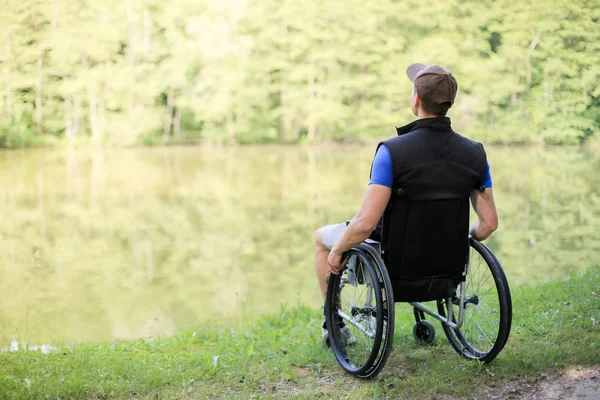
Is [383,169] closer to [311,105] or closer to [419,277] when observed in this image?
[419,277]

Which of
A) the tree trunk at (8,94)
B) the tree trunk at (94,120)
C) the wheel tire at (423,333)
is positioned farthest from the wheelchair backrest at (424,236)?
the tree trunk at (94,120)

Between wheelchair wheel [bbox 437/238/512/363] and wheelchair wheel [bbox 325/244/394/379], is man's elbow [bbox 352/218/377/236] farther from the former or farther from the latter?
wheelchair wheel [bbox 437/238/512/363]

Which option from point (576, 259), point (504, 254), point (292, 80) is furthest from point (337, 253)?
point (292, 80)

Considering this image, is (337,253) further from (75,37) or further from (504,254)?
(75,37)

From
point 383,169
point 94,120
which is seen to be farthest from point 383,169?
point 94,120

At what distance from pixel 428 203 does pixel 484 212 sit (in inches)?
9.3

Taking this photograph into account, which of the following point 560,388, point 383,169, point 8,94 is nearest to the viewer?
point 383,169

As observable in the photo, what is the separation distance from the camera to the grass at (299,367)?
195 cm

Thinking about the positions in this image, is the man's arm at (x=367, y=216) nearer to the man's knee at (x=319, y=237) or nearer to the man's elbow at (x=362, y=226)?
the man's elbow at (x=362, y=226)

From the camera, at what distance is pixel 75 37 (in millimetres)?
9133

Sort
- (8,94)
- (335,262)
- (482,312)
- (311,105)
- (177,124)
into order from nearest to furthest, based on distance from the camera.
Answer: (335,262)
(482,312)
(8,94)
(177,124)
(311,105)

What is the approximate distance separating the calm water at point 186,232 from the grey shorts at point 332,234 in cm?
178

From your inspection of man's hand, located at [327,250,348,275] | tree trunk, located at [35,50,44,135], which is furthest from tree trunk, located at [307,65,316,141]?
man's hand, located at [327,250,348,275]

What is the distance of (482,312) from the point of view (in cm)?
210
